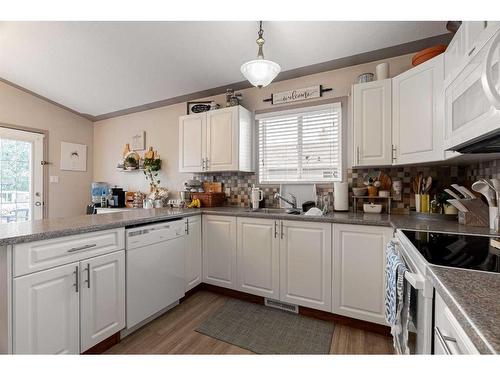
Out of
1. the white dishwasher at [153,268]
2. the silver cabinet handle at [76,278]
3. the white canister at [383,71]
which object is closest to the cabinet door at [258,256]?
the white dishwasher at [153,268]

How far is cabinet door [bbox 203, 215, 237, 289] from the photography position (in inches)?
92.5

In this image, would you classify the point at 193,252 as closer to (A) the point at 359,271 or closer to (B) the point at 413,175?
(A) the point at 359,271

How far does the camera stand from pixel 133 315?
1763 millimetres

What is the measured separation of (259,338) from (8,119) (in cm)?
424

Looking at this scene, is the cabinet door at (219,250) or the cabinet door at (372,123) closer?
the cabinet door at (372,123)

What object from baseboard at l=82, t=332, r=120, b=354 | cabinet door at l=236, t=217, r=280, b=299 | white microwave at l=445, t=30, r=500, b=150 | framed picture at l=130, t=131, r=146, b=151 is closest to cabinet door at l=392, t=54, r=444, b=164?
white microwave at l=445, t=30, r=500, b=150

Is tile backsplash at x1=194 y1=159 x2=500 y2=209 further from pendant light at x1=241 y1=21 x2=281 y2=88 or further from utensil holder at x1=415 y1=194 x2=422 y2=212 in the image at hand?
pendant light at x1=241 y1=21 x2=281 y2=88

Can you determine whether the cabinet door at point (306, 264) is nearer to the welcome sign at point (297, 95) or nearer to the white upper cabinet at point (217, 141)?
the white upper cabinet at point (217, 141)

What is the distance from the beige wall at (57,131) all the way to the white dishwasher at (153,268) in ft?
9.40

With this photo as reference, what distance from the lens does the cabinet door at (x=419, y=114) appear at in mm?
1592

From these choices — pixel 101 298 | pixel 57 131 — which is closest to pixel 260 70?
pixel 101 298

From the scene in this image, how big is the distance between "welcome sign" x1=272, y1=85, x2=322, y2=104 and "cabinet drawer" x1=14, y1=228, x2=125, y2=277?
2099 millimetres

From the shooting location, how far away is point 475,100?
40.7 inches
